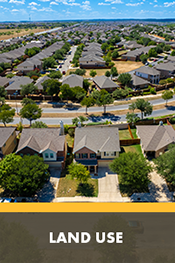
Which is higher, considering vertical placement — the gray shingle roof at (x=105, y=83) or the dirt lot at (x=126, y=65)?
the dirt lot at (x=126, y=65)

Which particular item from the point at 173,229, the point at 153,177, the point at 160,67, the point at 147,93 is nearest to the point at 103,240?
the point at 173,229

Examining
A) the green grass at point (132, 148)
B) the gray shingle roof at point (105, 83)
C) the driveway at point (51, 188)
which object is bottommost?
the driveway at point (51, 188)

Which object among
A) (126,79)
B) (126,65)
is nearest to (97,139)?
(126,79)

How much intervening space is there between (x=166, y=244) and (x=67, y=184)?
1872 centimetres

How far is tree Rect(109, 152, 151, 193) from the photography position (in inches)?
1251

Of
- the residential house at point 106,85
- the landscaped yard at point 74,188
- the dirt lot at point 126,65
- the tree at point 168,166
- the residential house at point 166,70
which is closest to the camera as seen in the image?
the tree at point 168,166

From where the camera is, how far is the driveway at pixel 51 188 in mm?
34062

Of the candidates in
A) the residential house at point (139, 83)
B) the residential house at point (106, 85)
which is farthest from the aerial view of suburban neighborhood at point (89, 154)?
the residential house at point (139, 83)

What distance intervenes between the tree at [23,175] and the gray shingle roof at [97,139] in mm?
8918

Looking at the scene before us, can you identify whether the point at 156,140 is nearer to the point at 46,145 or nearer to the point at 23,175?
the point at 46,145

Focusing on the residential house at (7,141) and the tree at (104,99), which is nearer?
the residential house at (7,141)

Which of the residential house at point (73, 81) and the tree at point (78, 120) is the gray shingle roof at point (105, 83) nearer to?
the residential house at point (73, 81)

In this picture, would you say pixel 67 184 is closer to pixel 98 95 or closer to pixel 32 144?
pixel 32 144

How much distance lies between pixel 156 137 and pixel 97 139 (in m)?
13.1
